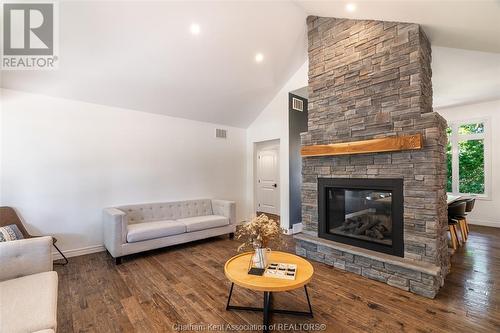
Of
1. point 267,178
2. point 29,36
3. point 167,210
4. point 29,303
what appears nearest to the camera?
point 29,303

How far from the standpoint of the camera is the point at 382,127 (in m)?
2.87

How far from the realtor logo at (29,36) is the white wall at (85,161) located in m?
0.61

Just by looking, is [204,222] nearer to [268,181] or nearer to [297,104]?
[268,181]

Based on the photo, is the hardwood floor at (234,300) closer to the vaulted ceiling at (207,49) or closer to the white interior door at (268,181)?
the vaulted ceiling at (207,49)

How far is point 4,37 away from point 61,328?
10.2 ft

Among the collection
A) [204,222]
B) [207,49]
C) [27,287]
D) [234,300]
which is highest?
[207,49]

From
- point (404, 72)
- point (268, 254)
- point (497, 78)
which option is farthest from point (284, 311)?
point (497, 78)

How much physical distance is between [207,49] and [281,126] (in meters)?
2.22

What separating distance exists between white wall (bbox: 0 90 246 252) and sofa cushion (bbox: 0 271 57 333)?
6.51 ft

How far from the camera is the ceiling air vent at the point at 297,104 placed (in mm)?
4961

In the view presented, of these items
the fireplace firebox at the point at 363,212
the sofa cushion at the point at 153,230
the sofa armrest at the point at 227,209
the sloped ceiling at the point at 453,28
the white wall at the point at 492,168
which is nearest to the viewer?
the sloped ceiling at the point at 453,28

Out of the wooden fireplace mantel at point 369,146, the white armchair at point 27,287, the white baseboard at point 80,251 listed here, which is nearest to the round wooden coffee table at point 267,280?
the white armchair at point 27,287

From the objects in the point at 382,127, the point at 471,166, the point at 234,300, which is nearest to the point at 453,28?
the point at 382,127

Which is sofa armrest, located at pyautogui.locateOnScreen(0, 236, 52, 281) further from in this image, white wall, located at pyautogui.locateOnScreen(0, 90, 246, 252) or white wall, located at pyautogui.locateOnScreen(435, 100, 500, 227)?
white wall, located at pyautogui.locateOnScreen(435, 100, 500, 227)
